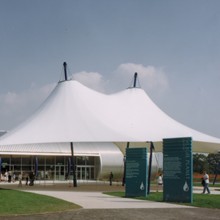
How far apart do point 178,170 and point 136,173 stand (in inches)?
146

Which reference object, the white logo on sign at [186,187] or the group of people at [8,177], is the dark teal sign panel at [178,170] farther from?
the group of people at [8,177]

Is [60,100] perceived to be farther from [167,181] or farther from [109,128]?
[167,181]

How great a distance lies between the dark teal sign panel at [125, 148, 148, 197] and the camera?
2312cm

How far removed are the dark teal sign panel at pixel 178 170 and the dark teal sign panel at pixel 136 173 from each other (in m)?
2.41

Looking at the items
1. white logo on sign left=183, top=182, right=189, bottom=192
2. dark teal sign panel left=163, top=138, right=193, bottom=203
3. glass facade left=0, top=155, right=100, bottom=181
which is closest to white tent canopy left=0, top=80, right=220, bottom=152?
dark teal sign panel left=163, top=138, right=193, bottom=203

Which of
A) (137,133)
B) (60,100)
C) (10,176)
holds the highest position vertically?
(60,100)

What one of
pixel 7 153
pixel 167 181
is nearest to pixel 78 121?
pixel 167 181

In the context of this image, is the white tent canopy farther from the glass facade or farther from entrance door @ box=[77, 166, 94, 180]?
entrance door @ box=[77, 166, 94, 180]

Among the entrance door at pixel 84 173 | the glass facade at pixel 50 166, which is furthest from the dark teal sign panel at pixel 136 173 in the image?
the entrance door at pixel 84 173

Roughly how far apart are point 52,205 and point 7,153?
121 ft

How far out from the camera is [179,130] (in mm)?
34938

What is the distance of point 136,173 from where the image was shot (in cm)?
2358

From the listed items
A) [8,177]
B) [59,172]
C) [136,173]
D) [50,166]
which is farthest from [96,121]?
[59,172]

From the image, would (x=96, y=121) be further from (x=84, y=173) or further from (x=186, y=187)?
(x=84, y=173)
